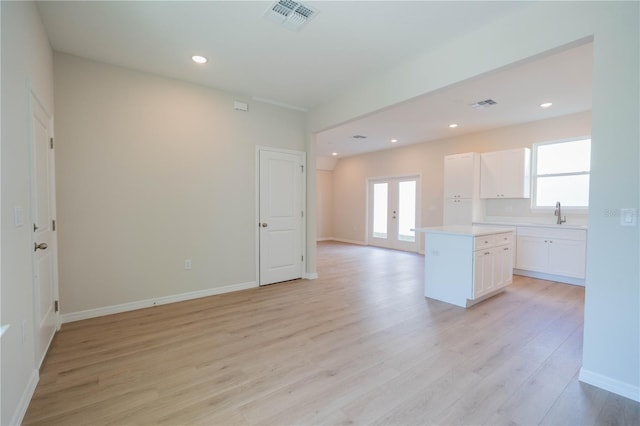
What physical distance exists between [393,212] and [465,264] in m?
4.87

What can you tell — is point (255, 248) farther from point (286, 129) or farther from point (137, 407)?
point (137, 407)

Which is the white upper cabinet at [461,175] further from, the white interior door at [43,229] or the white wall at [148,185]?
the white interior door at [43,229]

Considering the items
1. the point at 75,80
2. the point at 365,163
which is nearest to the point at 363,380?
the point at 75,80

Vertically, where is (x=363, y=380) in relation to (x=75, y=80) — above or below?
below

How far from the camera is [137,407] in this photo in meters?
1.81

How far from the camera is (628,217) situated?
1885 millimetres

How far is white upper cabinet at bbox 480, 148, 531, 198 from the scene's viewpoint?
541 centimetres

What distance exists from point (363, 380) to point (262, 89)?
145 inches

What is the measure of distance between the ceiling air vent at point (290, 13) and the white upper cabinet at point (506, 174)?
15.7 feet

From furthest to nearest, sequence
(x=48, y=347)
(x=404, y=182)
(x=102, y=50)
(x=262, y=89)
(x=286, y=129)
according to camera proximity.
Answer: (x=404, y=182) < (x=286, y=129) < (x=262, y=89) < (x=102, y=50) < (x=48, y=347)

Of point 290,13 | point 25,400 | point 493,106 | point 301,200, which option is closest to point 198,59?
point 290,13

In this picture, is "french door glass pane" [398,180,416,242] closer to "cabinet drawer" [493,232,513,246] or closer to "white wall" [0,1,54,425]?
"cabinet drawer" [493,232,513,246]

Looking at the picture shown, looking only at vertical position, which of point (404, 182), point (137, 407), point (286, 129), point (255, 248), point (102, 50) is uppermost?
point (102, 50)

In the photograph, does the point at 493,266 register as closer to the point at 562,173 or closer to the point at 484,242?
the point at 484,242
